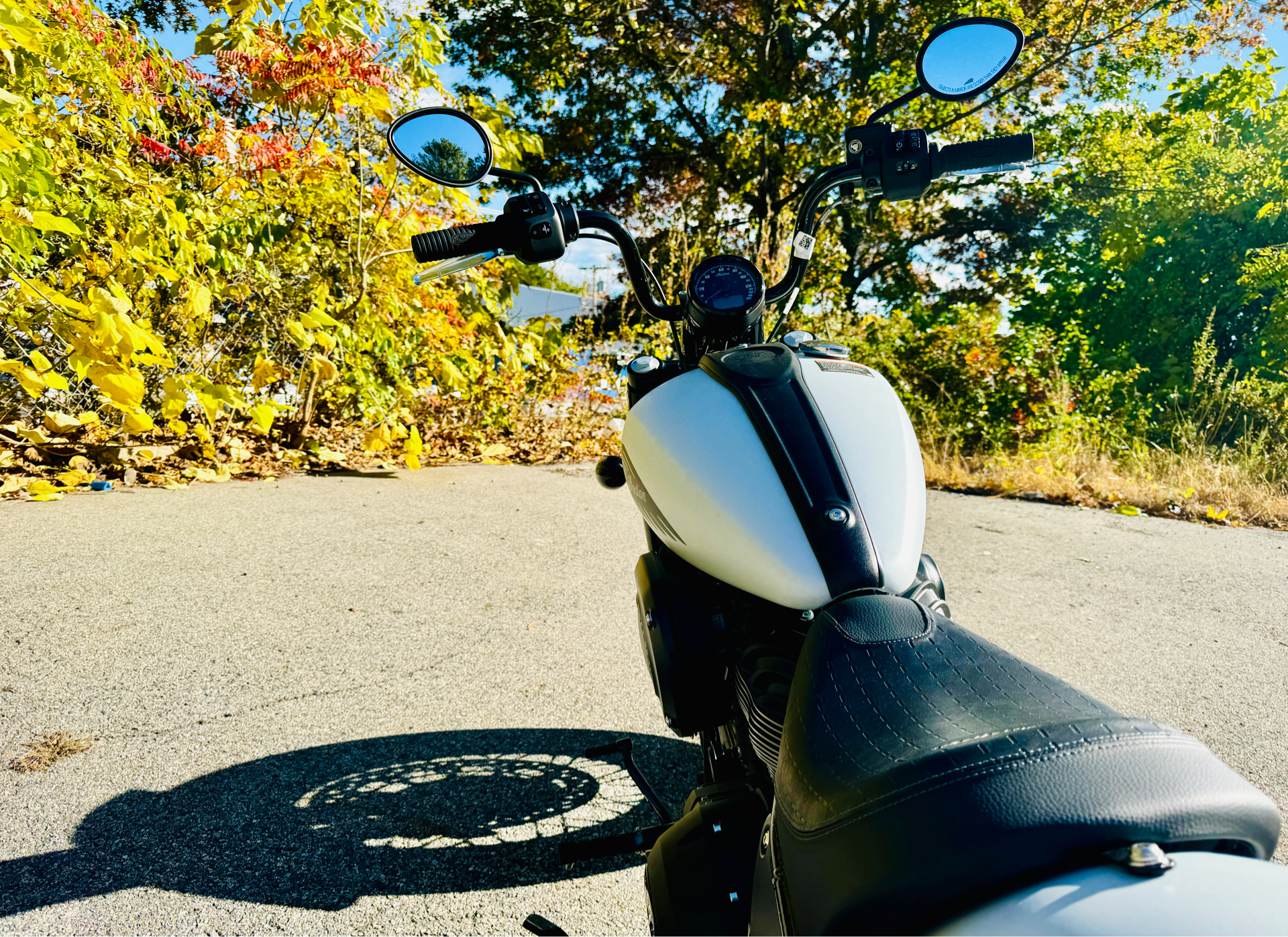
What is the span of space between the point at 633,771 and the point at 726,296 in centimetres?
104

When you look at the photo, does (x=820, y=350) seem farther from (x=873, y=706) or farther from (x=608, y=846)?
(x=608, y=846)

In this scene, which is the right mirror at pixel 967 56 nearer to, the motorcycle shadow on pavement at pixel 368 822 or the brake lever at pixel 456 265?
the brake lever at pixel 456 265

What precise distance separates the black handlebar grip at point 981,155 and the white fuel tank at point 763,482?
0.66m

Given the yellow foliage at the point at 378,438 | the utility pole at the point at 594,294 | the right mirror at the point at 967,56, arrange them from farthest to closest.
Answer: the utility pole at the point at 594,294, the yellow foliage at the point at 378,438, the right mirror at the point at 967,56

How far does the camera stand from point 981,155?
1610 mm

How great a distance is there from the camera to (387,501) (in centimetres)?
429

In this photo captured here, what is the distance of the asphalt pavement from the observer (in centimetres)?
148

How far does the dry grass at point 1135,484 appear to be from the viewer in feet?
15.3

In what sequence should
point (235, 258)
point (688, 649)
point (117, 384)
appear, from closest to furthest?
point (688, 649)
point (117, 384)
point (235, 258)

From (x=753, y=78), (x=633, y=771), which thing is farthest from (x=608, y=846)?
(x=753, y=78)

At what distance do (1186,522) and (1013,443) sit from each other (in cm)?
302

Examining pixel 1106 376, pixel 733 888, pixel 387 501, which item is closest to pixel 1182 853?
pixel 733 888

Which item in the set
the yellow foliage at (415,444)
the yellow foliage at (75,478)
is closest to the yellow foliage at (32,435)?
the yellow foliage at (75,478)

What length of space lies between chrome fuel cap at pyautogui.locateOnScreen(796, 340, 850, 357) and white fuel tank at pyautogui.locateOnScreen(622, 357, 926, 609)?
42mm
